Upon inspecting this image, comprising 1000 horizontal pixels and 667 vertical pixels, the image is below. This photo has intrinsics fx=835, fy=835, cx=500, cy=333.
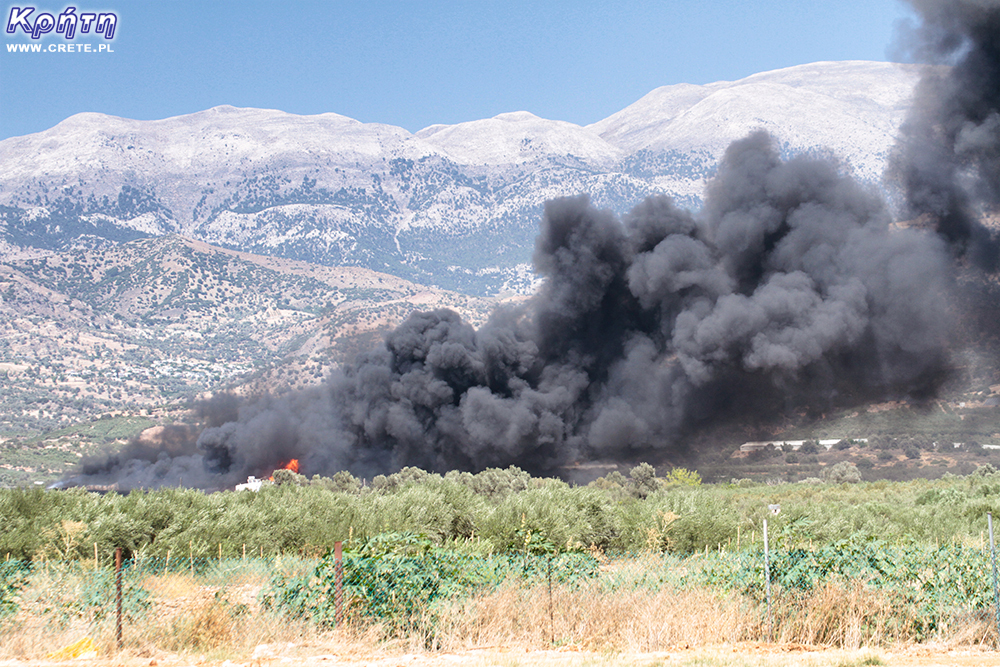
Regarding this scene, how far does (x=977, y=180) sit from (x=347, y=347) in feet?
367

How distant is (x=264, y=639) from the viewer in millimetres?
13727

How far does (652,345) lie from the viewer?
58.7m

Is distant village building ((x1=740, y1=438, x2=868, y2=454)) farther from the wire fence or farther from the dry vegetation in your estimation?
the dry vegetation

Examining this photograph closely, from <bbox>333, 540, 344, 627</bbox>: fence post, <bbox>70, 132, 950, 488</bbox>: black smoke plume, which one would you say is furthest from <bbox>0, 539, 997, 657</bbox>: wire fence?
<bbox>70, 132, 950, 488</bbox>: black smoke plume

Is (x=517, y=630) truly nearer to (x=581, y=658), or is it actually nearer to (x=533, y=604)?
(x=533, y=604)

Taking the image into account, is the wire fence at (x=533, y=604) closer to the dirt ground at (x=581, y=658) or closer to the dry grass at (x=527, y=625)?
the dry grass at (x=527, y=625)

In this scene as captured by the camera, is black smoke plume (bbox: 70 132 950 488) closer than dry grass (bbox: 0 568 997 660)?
No

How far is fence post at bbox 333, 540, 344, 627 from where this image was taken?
13477 mm

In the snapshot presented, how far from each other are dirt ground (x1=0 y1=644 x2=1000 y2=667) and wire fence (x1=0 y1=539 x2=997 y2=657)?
44 centimetres

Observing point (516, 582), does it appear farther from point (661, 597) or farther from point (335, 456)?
point (335, 456)

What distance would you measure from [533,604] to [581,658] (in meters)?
1.63

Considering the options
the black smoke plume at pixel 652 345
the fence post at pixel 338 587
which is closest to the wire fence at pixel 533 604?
the fence post at pixel 338 587

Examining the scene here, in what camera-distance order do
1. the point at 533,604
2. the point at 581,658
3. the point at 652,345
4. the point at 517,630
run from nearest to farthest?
the point at 581,658, the point at 517,630, the point at 533,604, the point at 652,345

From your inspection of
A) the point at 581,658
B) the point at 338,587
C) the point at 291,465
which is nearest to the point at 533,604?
the point at 581,658
